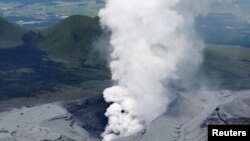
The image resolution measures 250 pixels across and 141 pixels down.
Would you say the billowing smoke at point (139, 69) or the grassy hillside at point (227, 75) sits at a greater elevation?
the grassy hillside at point (227, 75)

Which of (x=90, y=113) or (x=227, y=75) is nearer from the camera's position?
(x=90, y=113)

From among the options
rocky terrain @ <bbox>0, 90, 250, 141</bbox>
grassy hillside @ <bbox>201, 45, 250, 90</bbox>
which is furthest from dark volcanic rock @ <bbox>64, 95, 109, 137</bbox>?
grassy hillside @ <bbox>201, 45, 250, 90</bbox>

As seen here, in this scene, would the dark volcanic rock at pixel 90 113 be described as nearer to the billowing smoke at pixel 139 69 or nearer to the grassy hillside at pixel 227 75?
the billowing smoke at pixel 139 69

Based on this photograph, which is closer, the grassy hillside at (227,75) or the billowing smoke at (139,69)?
the billowing smoke at (139,69)

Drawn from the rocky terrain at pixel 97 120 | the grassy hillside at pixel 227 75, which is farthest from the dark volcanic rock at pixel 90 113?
the grassy hillside at pixel 227 75

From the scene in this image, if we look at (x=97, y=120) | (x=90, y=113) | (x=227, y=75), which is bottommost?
(x=97, y=120)

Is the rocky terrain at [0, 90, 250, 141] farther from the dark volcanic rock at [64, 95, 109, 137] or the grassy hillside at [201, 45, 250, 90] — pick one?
the grassy hillside at [201, 45, 250, 90]

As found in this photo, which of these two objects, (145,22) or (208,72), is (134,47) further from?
(208,72)

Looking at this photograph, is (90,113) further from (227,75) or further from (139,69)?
(227,75)

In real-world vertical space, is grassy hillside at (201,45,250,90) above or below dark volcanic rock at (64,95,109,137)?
above

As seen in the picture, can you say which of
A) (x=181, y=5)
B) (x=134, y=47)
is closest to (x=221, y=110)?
(x=134, y=47)

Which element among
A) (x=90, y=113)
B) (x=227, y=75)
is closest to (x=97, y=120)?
(x=90, y=113)
